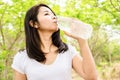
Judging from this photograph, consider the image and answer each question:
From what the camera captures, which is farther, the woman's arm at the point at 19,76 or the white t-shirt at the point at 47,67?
the woman's arm at the point at 19,76

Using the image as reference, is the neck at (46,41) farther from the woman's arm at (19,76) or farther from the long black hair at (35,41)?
the woman's arm at (19,76)

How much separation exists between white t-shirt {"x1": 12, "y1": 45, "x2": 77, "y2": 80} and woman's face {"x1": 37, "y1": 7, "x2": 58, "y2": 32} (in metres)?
0.20

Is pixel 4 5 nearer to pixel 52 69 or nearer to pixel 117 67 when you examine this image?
pixel 52 69

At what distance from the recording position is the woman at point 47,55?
2232mm

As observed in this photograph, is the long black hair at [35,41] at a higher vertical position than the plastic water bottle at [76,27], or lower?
lower

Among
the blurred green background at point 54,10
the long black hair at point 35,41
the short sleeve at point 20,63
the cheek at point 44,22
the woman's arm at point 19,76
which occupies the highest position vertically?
the cheek at point 44,22

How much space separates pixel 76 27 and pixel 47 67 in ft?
1.09

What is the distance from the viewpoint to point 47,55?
2.34 metres

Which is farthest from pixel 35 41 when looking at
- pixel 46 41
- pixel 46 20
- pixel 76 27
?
pixel 76 27

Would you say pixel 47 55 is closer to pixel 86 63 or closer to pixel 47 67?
pixel 47 67

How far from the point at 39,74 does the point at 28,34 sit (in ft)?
1.28

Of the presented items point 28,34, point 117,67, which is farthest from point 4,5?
point 117,67

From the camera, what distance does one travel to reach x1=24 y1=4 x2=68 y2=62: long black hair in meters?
2.33

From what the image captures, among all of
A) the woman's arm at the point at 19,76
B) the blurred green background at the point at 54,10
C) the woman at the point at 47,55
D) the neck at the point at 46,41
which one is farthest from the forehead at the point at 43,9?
the blurred green background at the point at 54,10
